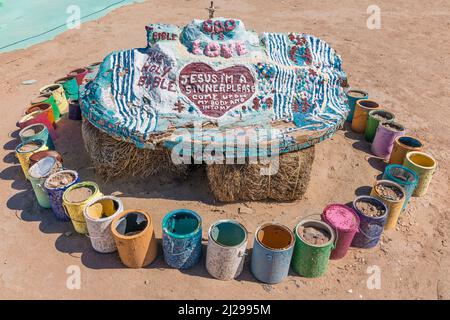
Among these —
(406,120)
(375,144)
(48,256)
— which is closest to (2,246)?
(48,256)

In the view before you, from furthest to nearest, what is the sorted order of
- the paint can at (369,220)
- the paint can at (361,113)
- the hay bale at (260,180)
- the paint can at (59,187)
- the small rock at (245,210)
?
the paint can at (361,113) < the small rock at (245,210) < the hay bale at (260,180) < the paint can at (59,187) < the paint can at (369,220)

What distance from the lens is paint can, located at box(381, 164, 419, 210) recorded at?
5.52 m

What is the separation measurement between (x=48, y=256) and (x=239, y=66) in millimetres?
4096

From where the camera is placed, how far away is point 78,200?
5039mm

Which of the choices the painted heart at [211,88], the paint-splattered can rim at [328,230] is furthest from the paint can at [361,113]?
the paint-splattered can rim at [328,230]

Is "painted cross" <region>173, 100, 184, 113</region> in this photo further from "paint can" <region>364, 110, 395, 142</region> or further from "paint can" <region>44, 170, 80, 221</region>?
"paint can" <region>364, 110, 395, 142</region>

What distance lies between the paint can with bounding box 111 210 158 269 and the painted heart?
82.2 inches

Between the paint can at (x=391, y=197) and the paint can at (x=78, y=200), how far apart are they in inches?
160

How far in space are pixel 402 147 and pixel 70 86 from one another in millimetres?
6898

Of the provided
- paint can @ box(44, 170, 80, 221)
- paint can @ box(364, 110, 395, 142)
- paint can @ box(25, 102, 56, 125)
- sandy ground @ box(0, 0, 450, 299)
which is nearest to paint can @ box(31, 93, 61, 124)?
paint can @ box(25, 102, 56, 125)

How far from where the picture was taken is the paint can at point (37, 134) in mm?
6352

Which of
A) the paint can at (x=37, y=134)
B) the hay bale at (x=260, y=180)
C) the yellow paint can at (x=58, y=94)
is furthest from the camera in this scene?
the yellow paint can at (x=58, y=94)

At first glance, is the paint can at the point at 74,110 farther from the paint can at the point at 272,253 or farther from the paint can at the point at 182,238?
the paint can at the point at 272,253
